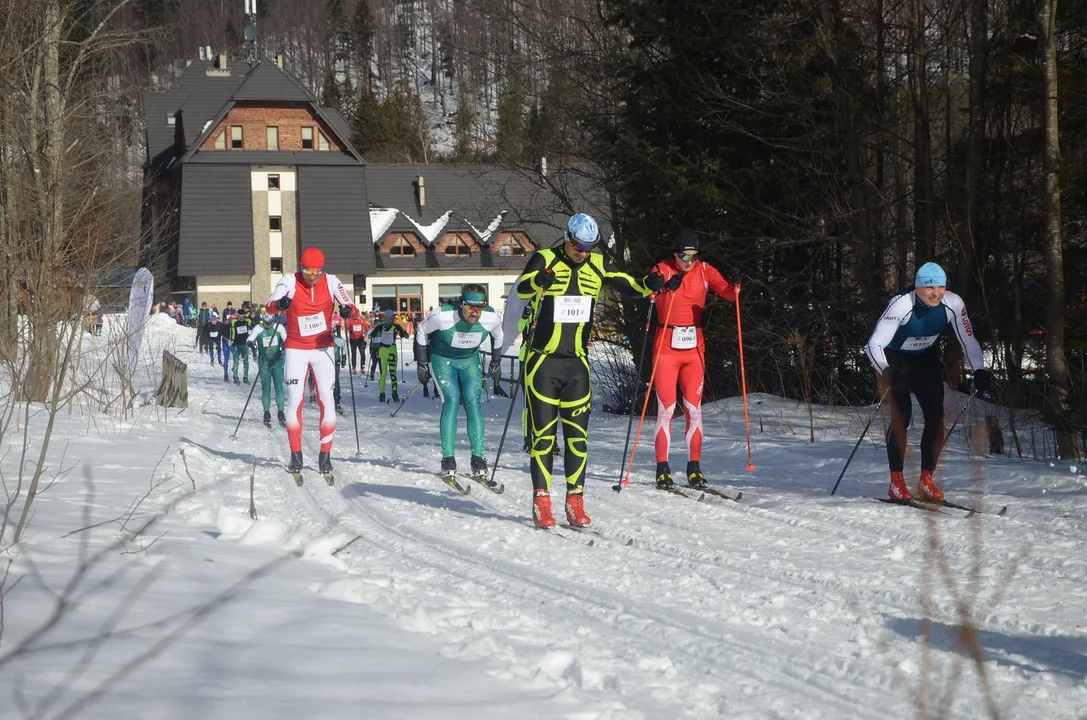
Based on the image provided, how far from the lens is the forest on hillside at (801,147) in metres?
13.5

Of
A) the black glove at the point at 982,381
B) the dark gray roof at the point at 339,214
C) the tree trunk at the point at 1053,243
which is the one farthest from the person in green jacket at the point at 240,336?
the dark gray roof at the point at 339,214

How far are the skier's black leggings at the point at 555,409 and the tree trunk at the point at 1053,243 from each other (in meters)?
5.11

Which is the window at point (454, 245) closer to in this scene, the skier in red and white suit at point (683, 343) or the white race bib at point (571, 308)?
the skier in red and white suit at point (683, 343)

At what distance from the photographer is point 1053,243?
435 inches

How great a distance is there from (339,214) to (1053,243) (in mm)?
54869

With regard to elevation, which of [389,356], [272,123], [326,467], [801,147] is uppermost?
[272,123]

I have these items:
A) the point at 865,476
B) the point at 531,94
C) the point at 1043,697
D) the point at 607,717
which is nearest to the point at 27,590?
the point at 607,717

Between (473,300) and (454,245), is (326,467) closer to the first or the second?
(473,300)

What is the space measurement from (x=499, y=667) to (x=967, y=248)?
10984 millimetres

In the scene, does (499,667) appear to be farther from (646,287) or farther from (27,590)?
(646,287)

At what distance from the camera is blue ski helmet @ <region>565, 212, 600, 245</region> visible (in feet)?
26.6

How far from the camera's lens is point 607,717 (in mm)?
3920

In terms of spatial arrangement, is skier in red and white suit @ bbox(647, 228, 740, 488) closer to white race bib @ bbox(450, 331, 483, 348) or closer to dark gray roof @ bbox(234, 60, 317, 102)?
white race bib @ bbox(450, 331, 483, 348)

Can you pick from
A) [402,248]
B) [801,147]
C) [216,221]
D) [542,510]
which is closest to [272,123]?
[216,221]
